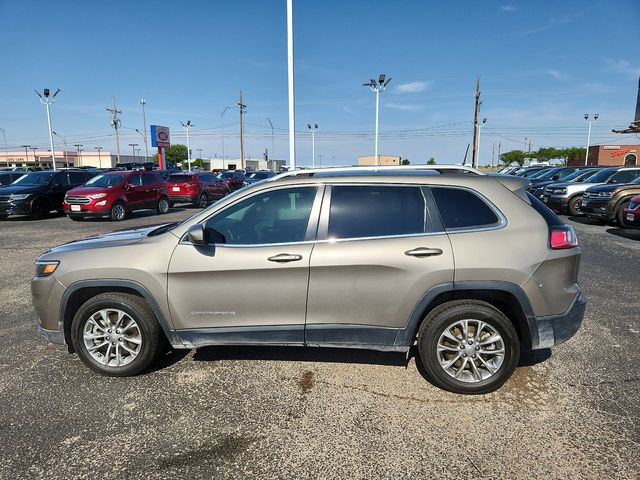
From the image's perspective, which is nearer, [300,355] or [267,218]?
[267,218]

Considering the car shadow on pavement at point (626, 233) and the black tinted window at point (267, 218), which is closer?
the black tinted window at point (267, 218)

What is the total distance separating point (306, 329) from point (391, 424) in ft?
3.06

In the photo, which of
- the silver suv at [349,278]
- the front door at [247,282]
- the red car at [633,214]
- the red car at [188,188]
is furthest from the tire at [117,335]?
the red car at [188,188]

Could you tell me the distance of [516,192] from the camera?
3.40 m

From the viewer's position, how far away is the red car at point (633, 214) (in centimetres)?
1002

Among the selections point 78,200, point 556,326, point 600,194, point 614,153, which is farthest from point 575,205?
point 614,153

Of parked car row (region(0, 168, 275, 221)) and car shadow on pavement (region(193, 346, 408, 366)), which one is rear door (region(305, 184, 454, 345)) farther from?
parked car row (region(0, 168, 275, 221))

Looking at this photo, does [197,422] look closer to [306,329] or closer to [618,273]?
[306,329]

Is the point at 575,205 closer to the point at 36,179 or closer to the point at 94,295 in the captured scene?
the point at 94,295

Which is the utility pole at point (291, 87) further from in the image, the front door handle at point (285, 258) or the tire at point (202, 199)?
the front door handle at point (285, 258)

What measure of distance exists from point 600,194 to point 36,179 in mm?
19260

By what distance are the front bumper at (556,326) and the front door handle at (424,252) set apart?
3.03 ft

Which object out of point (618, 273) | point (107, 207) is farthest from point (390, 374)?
point (107, 207)

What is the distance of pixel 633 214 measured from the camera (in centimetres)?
1009
